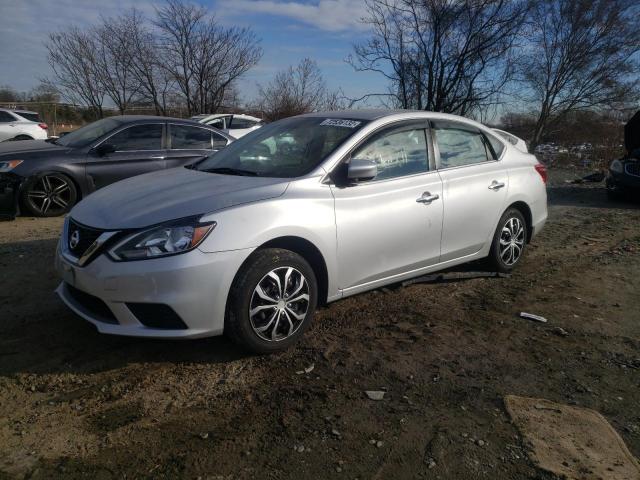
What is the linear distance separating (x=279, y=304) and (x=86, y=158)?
208 inches

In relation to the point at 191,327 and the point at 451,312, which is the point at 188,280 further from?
the point at 451,312

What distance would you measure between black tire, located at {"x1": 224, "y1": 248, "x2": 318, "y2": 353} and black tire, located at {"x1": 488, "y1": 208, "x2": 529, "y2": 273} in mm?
2356

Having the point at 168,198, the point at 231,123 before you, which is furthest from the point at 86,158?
the point at 231,123

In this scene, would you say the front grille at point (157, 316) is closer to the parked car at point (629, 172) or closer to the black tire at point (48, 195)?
the black tire at point (48, 195)

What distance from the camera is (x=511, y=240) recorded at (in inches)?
209

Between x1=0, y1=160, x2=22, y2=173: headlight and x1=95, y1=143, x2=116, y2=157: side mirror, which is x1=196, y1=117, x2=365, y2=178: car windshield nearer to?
x1=95, y1=143, x2=116, y2=157: side mirror

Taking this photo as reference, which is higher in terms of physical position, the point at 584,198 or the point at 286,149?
the point at 286,149

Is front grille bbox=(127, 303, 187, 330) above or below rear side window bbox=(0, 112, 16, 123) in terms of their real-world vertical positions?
below

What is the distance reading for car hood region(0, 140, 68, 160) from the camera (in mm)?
7199

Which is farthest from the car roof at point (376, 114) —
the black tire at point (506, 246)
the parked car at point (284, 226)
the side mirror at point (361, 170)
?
the black tire at point (506, 246)

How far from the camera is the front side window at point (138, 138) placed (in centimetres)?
766

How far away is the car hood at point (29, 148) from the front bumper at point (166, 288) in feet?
16.1

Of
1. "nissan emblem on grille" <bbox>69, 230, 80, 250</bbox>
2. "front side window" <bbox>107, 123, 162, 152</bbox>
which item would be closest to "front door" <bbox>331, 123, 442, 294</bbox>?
"nissan emblem on grille" <bbox>69, 230, 80, 250</bbox>

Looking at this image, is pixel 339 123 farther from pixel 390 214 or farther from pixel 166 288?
pixel 166 288
